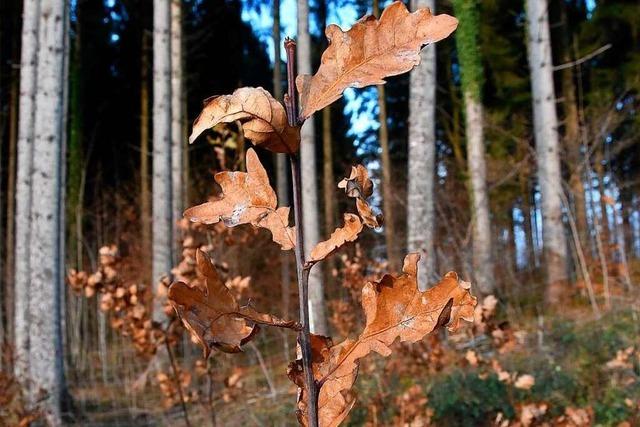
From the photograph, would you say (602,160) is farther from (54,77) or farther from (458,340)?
(54,77)

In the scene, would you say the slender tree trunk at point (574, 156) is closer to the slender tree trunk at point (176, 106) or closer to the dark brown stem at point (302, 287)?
the slender tree trunk at point (176, 106)

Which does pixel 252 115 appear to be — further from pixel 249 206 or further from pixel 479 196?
pixel 479 196

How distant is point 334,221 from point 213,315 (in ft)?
42.4

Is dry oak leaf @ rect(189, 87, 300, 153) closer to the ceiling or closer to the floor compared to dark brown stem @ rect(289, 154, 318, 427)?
closer to the ceiling

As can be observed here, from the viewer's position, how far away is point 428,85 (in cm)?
628

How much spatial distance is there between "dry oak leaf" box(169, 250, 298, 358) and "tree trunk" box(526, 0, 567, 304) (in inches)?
329

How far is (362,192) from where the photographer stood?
0.75 metres

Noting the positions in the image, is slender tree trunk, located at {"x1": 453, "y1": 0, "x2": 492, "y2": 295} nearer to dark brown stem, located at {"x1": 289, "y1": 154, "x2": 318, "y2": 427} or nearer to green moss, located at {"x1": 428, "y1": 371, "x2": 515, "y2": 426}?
green moss, located at {"x1": 428, "y1": 371, "x2": 515, "y2": 426}

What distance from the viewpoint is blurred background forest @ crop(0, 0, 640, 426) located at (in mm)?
4449

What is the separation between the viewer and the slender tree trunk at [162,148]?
25.8 feet

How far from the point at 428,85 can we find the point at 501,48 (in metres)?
8.35

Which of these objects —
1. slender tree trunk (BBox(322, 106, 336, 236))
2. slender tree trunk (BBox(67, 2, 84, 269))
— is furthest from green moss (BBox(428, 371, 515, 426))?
slender tree trunk (BBox(67, 2, 84, 269))

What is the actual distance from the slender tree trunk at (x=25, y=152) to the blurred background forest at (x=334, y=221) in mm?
30

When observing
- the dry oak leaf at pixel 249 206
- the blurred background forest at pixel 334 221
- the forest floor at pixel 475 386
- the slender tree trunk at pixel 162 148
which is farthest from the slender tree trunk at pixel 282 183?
the dry oak leaf at pixel 249 206
